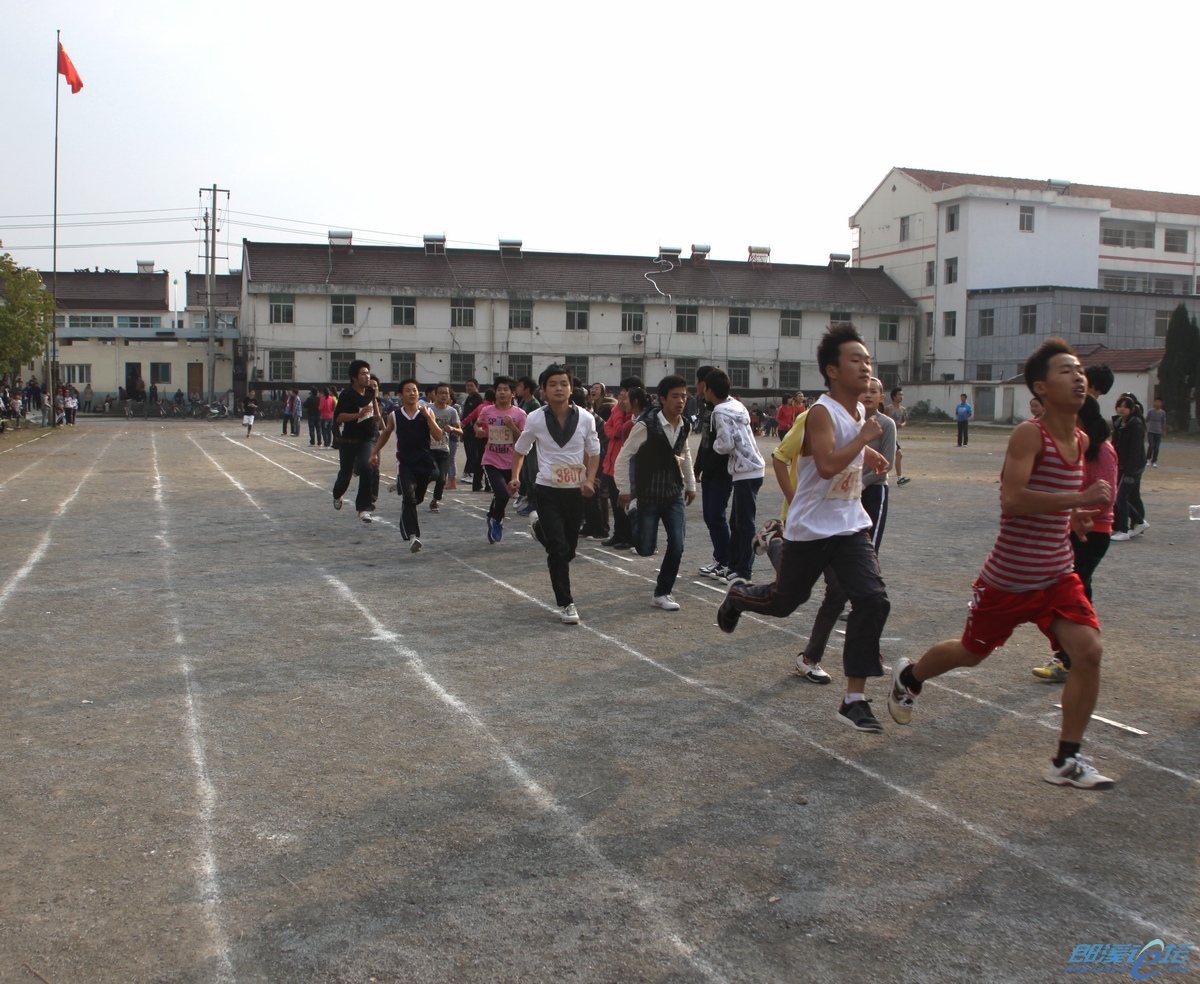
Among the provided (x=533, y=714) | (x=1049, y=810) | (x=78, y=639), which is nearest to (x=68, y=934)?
(x=533, y=714)

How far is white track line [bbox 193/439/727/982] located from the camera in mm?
3334

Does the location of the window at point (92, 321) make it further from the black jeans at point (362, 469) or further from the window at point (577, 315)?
the black jeans at point (362, 469)

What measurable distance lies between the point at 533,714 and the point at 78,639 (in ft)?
11.4

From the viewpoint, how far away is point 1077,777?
4.57 meters

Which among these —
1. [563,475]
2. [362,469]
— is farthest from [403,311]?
[563,475]

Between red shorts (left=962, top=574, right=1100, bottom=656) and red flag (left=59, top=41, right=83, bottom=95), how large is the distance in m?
48.4

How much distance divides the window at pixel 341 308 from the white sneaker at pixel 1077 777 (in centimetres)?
5544

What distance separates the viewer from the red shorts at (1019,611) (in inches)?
182

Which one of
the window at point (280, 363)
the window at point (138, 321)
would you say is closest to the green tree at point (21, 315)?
the window at point (280, 363)

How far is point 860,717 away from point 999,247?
60.6m

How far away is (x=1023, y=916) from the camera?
139 inches

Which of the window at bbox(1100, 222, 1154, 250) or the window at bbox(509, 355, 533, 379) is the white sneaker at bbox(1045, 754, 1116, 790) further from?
the window at bbox(1100, 222, 1154, 250)

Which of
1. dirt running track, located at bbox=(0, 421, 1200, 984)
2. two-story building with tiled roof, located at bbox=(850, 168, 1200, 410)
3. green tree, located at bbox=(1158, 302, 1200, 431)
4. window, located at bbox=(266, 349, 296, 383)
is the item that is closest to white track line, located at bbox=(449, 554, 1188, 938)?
dirt running track, located at bbox=(0, 421, 1200, 984)

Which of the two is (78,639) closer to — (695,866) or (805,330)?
(695,866)
